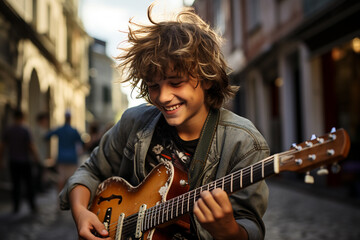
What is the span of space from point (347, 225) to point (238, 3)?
1396 cm

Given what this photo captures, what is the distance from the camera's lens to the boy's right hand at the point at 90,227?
7.14ft

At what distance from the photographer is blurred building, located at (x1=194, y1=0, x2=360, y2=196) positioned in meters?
9.49

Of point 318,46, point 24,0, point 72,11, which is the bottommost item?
point 318,46

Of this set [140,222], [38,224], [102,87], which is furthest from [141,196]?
[102,87]

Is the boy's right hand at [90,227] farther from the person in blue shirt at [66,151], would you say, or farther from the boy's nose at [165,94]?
the person in blue shirt at [66,151]

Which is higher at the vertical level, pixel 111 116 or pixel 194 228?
pixel 111 116

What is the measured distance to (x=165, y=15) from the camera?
2416 millimetres

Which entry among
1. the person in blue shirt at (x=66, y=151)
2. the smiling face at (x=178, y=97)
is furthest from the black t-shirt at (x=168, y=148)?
the person in blue shirt at (x=66, y=151)

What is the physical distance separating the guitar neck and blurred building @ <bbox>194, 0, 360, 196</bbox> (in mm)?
6601

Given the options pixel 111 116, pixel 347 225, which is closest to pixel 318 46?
pixel 347 225

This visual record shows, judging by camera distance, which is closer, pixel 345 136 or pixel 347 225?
pixel 345 136

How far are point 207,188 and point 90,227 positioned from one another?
2.26 feet

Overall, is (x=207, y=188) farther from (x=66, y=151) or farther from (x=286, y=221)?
(x=66, y=151)

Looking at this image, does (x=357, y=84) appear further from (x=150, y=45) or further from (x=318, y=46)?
(x=150, y=45)
